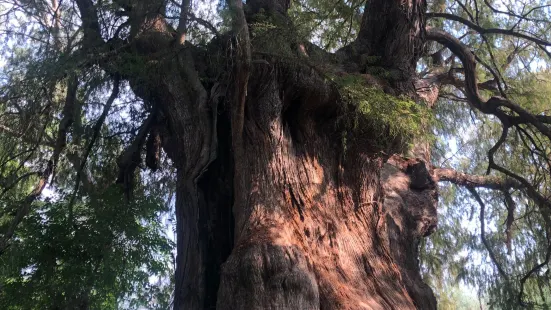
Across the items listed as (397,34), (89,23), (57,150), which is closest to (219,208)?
(57,150)

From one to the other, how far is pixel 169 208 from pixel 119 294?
121 centimetres

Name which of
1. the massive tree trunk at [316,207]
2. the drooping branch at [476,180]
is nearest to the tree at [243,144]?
the massive tree trunk at [316,207]

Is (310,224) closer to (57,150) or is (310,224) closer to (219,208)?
(219,208)

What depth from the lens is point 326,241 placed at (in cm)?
464

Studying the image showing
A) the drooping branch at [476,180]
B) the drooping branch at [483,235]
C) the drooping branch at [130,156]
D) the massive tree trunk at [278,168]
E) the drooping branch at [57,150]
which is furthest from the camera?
the drooping branch at [483,235]

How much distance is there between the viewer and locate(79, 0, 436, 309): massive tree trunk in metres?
4.19

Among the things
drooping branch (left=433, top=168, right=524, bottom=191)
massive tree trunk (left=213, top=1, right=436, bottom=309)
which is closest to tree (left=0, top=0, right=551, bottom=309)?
massive tree trunk (left=213, top=1, right=436, bottom=309)

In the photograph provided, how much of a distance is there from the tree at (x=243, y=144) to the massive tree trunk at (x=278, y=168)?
0.05 feet

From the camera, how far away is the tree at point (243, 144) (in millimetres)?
4523

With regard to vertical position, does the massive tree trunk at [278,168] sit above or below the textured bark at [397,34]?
below

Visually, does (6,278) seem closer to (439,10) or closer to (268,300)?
(268,300)

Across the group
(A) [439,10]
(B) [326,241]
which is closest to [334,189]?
(B) [326,241]

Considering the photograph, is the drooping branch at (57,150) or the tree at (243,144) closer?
the tree at (243,144)

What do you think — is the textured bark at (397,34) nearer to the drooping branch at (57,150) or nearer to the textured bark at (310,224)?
the textured bark at (310,224)
